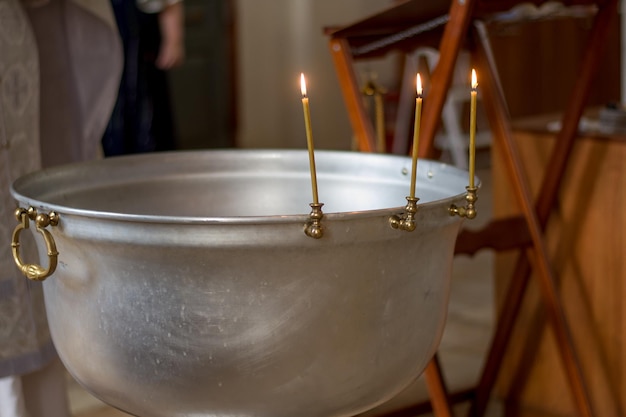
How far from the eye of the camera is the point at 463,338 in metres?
2.72

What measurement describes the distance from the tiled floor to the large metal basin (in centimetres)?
113

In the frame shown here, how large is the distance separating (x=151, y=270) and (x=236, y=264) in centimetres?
8

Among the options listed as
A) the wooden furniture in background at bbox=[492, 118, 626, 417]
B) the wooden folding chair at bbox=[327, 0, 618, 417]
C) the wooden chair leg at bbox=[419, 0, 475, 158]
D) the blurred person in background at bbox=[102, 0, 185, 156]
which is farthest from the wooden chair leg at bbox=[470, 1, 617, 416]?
the blurred person in background at bbox=[102, 0, 185, 156]

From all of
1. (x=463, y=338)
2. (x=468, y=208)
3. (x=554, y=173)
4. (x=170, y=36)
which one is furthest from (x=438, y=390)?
(x=170, y=36)

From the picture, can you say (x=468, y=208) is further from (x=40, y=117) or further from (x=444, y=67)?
(x=40, y=117)

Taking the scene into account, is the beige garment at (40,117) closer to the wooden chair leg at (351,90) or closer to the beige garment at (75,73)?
the beige garment at (75,73)

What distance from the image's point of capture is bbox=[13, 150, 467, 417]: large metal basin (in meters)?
0.94

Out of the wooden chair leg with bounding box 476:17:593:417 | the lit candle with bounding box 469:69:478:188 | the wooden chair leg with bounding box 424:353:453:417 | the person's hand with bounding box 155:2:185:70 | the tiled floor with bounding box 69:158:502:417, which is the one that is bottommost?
the tiled floor with bounding box 69:158:502:417

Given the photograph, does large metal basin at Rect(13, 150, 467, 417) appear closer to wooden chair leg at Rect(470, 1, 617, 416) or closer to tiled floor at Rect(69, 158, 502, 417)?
wooden chair leg at Rect(470, 1, 617, 416)

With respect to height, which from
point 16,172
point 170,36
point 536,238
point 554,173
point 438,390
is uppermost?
point 170,36

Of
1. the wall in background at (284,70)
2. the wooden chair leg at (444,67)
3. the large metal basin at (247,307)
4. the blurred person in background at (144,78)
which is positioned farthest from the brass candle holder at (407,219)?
the wall in background at (284,70)

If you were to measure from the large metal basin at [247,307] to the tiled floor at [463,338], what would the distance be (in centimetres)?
113

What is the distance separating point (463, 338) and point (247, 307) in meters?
1.84

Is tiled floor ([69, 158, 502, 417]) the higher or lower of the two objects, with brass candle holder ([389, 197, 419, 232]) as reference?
lower
